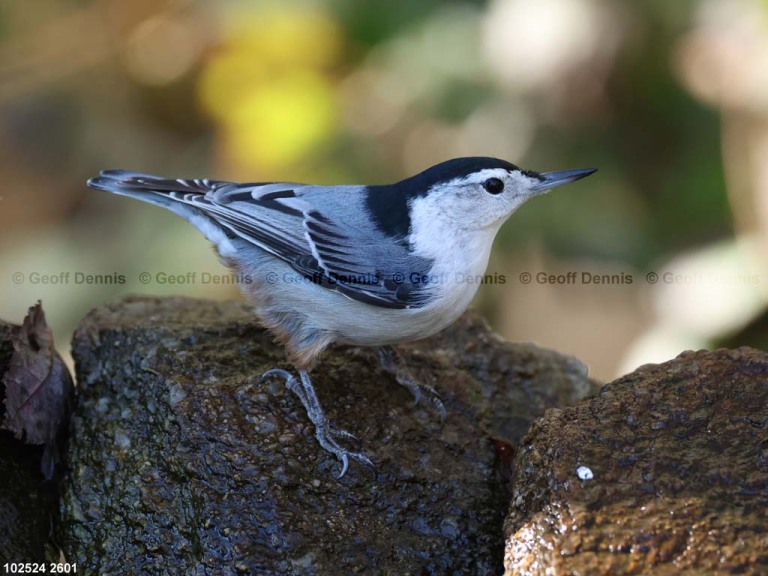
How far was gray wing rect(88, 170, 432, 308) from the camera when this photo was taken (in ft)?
10.5

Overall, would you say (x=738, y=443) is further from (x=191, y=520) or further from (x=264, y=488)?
(x=191, y=520)

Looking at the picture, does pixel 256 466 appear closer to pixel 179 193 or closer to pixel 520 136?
pixel 179 193

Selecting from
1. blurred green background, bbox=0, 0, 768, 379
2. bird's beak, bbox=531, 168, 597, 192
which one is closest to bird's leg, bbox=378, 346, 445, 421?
bird's beak, bbox=531, 168, 597, 192

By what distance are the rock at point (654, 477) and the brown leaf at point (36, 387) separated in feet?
5.78

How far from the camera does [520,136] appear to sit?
5145 millimetres

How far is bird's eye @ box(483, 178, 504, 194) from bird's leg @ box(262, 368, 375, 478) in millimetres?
1029

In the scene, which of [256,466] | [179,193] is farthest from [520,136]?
[256,466]

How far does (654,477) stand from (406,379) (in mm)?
1264

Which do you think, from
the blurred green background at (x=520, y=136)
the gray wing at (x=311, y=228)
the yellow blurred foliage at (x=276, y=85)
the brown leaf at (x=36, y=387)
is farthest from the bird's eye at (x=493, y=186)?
the yellow blurred foliage at (x=276, y=85)

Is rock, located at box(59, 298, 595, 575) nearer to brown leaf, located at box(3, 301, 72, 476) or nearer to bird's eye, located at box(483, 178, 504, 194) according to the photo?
brown leaf, located at box(3, 301, 72, 476)

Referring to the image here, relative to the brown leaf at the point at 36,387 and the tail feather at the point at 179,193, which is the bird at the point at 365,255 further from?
the brown leaf at the point at 36,387

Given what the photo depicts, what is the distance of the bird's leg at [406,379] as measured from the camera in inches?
133

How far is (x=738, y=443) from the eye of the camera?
245 cm

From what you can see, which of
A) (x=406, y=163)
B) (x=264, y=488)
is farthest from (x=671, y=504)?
(x=406, y=163)
